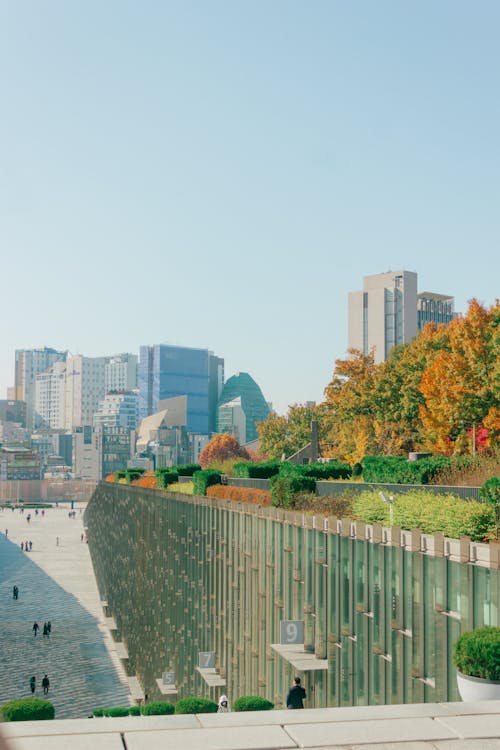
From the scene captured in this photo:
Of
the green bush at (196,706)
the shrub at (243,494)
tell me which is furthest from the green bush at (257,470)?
the green bush at (196,706)

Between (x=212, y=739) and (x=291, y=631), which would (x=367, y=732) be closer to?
(x=212, y=739)

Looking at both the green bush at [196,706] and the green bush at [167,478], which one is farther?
the green bush at [167,478]

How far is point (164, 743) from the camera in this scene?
7.47 metres

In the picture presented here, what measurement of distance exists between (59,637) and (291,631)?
4699 centimetres

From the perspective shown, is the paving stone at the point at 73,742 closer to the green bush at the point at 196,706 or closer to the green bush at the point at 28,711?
the green bush at the point at 28,711

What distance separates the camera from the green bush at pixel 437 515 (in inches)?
687

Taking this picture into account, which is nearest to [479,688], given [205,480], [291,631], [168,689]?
[291,631]

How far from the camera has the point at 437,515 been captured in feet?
59.9

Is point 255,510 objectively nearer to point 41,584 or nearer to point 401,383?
point 401,383

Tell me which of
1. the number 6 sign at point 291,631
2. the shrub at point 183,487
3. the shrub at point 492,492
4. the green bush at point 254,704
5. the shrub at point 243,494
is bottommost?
the green bush at point 254,704

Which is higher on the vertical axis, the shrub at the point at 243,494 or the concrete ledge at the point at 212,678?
the shrub at the point at 243,494

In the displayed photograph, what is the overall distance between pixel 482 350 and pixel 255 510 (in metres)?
27.6

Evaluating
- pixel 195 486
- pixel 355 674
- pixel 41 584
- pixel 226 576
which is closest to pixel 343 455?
pixel 195 486

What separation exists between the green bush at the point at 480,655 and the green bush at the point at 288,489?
17764 millimetres
